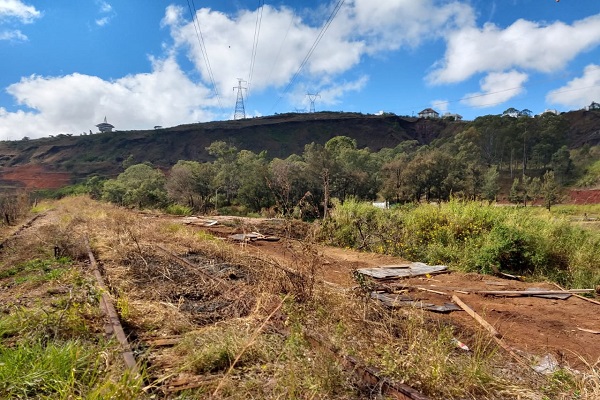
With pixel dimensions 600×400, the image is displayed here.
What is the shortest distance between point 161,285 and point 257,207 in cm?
3056


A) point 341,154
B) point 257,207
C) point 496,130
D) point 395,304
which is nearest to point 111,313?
point 395,304

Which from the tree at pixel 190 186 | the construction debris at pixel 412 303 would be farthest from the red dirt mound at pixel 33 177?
the construction debris at pixel 412 303

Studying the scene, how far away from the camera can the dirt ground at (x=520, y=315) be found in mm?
4727

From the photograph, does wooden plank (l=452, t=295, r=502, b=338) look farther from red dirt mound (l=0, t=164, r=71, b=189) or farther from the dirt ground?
red dirt mound (l=0, t=164, r=71, b=189)

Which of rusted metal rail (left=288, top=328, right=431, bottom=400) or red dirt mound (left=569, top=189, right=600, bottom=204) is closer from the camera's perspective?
rusted metal rail (left=288, top=328, right=431, bottom=400)

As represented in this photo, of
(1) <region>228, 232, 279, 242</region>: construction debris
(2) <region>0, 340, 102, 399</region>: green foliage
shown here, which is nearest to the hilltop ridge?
(1) <region>228, 232, 279, 242</region>: construction debris

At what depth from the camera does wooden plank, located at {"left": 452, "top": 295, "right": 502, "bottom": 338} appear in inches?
192

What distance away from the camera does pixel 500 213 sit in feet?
36.2

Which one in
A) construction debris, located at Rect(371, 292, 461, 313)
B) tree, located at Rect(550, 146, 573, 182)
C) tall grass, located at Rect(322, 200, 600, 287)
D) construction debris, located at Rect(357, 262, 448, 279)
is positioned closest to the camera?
construction debris, located at Rect(371, 292, 461, 313)

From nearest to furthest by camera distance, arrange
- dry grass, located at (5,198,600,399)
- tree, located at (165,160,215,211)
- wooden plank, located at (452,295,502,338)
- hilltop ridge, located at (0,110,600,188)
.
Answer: dry grass, located at (5,198,600,399) → wooden plank, located at (452,295,502,338) → tree, located at (165,160,215,211) → hilltop ridge, located at (0,110,600,188)

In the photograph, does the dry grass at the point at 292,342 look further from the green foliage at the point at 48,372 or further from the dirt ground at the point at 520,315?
the dirt ground at the point at 520,315

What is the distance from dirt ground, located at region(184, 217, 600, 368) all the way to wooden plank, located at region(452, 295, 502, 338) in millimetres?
79

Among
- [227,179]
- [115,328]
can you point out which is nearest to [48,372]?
[115,328]

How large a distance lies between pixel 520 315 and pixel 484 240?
4628mm
